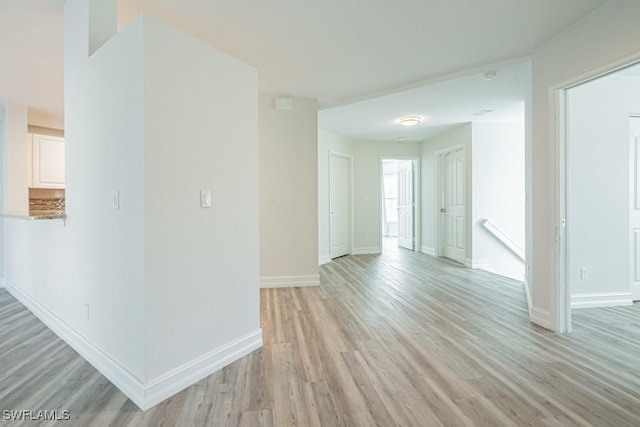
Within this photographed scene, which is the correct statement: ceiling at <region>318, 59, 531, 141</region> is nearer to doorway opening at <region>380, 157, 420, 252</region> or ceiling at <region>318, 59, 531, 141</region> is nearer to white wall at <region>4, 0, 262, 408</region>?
doorway opening at <region>380, 157, 420, 252</region>

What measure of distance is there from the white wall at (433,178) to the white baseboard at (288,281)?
3090 mm

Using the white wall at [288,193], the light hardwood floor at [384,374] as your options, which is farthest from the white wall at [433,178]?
the light hardwood floor at [384,374]

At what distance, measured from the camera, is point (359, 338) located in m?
2.80

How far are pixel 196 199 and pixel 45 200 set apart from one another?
4.98m

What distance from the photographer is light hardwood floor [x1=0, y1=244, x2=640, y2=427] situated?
5.88 feet

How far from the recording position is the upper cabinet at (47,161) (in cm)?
500

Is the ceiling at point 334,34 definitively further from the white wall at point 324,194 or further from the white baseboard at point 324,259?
the white baseboard at point 324,259

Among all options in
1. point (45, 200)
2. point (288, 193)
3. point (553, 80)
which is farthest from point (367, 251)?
point (45, 200)

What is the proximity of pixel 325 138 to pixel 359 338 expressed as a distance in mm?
4545

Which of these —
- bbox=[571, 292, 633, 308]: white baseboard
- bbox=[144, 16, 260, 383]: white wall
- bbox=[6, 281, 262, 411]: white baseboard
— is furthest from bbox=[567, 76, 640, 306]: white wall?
bbox=[6, 281, 262, 411]: white baseboard

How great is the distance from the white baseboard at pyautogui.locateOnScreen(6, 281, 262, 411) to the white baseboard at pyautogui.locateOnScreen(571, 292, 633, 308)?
11.2 ft

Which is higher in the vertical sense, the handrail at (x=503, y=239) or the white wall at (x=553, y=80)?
the white wall at (x=553, y=80)

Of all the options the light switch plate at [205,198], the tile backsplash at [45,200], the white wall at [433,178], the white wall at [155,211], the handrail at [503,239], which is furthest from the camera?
the white wall at [433,178]

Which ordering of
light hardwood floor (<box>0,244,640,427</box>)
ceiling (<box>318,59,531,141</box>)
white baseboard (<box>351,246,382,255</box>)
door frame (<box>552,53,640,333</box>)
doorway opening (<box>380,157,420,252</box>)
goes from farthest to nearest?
doorway opening (<box>380,157,420,252</box>) → white baseboard (<box>351,246,382,255</box>) → ceiling (<box>318,59,531,141</box>) → door frame (<box>552,53,640,333</box>) → light hardwood floor (<box>0,244,640,427</box>)
